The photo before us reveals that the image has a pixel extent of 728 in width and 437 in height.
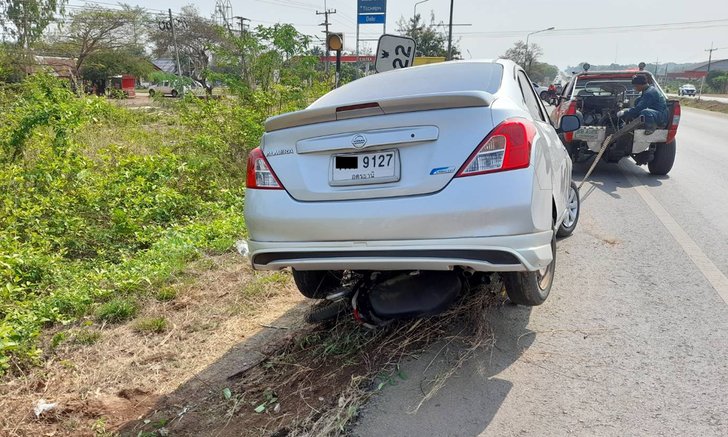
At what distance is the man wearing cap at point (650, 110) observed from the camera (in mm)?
A: 8805

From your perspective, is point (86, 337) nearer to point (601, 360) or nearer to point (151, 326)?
point (151, 326)

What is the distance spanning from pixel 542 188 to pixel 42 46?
4387 cm

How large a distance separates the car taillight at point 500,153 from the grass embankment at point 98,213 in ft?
8.62

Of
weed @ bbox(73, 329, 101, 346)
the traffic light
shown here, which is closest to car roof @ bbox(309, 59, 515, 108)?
weed @ bbox(73, 329, 101, 346)

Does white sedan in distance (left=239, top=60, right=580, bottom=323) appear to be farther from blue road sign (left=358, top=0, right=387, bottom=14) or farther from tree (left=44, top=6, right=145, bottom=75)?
tree (left=44, top=6, right=145, bottom=75)

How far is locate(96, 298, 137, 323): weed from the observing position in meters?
4.20

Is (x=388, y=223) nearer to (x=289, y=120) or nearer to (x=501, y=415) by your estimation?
(x=289, y=120)

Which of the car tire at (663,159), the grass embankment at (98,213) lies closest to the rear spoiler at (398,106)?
the grass embankment at (98,213)

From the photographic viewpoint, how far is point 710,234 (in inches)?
226

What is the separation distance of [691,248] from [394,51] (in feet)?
16.8

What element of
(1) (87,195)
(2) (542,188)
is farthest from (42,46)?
(2) (542,188)

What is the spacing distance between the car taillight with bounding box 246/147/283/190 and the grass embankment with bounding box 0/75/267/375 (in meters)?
1.51

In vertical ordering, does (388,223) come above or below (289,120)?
below

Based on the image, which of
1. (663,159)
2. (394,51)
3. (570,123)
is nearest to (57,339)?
(570,123)
